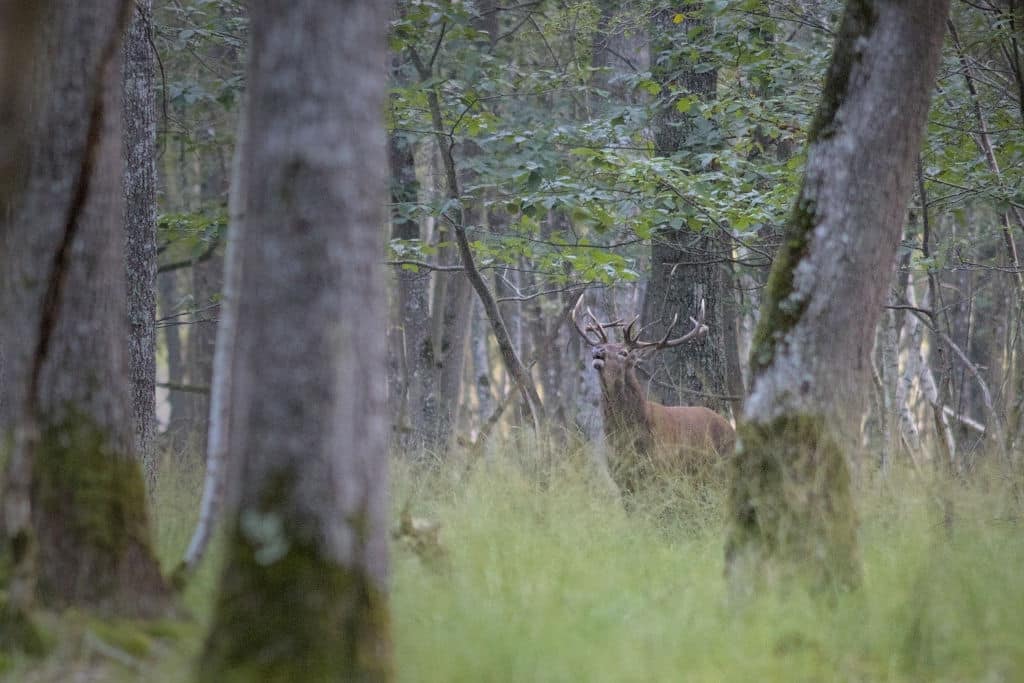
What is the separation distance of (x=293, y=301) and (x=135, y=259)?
4.84 m

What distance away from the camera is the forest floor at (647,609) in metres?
3.94

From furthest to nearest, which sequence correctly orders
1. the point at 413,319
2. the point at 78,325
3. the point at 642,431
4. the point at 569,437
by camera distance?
1. the point at 413,319
2. the point at 642,431
3. the point at 569,437
4. the point at 78,325

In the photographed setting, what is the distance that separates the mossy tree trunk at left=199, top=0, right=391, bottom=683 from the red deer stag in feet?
18.2

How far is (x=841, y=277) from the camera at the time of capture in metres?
5.27

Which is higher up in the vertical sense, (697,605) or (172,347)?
(172,347)

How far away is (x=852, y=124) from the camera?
531cm

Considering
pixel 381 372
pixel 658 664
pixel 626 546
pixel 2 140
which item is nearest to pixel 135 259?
pixel 2 140

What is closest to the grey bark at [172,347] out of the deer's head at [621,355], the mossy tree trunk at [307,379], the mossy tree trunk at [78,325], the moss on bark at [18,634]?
the deer's head at [621,355]

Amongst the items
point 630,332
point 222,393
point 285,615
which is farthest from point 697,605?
point 630,332

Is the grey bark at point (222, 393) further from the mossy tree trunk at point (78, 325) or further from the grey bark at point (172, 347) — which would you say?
the grey bark at point (172, 347)

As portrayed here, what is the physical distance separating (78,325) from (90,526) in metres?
0.84

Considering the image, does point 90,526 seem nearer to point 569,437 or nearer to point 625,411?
point 569,437

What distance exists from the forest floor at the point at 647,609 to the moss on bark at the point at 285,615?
331 mm

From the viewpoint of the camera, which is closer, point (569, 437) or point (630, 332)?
point (569, 437)
